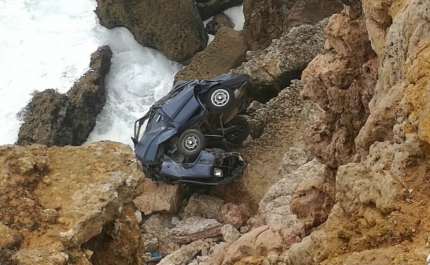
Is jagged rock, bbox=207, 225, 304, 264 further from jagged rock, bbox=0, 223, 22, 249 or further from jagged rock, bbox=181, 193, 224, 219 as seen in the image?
jagged rock, bbox=0, 223, 22, 249

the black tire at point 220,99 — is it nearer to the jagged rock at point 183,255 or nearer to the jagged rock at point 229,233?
the jagged rock at point 229,233

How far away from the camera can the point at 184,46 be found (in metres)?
15.6

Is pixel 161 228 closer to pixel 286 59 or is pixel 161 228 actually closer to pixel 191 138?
pixel 191 138

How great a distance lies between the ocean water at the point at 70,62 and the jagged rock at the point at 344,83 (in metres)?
8.52

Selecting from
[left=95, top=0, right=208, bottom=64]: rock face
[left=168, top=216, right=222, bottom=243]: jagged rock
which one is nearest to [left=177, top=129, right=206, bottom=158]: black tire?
[left=168, top=216, right=222, bottom=243]: jagged rock

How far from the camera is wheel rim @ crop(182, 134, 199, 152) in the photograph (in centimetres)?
996

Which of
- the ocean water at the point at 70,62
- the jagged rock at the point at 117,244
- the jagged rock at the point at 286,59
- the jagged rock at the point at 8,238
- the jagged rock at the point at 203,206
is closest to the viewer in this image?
the jagged rock at the point at 8,238

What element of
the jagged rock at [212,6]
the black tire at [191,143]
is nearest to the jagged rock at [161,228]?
the black tire at [191,143]

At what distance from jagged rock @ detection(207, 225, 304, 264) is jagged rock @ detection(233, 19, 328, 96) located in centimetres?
541

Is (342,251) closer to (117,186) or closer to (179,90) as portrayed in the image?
(117,186)

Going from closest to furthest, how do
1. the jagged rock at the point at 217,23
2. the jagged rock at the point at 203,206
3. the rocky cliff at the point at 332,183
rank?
the rocky cliff at the point at 332,183 → the jagged rock at the point at 203,206 → the jagged rock at the point at 217,23

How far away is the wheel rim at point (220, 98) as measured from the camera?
10.2 metres

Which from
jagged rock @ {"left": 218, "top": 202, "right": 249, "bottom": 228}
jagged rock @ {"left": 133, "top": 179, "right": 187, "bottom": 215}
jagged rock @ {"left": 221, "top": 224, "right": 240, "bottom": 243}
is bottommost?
jagged rock @ {"left": 133, "top": 179, "right": 187, "bottom": 215}

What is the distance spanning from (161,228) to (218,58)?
5517mm
